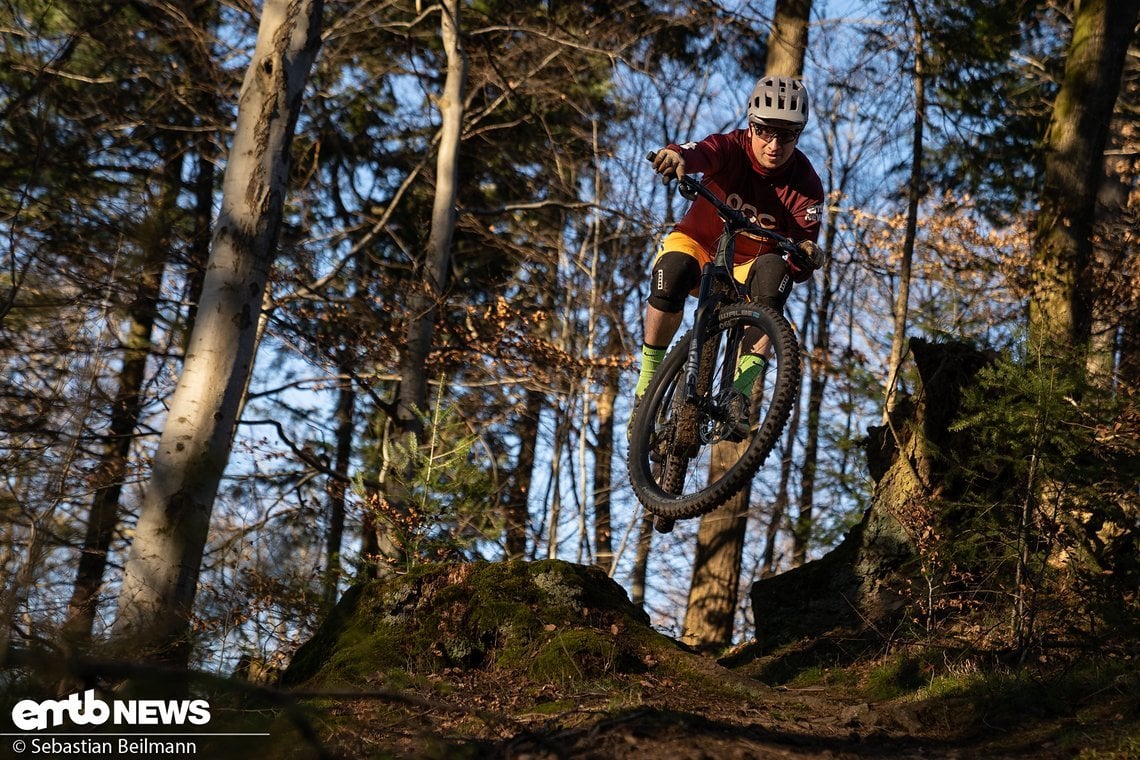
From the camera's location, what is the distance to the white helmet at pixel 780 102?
5.46 metres

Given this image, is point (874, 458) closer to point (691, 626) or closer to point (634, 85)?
point (691, 626)

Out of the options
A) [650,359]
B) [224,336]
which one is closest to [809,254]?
[650,359]

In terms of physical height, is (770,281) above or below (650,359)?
above

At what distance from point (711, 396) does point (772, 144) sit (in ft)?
4.47

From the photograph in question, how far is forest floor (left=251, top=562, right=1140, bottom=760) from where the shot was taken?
162 inches

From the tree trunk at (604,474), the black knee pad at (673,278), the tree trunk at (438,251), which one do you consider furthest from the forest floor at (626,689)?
the tree trunk at (604,474)

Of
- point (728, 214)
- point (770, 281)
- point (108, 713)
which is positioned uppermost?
point (728, 214)

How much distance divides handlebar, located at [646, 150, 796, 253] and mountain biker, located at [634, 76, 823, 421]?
59 mm

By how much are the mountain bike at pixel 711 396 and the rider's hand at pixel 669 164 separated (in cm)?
5

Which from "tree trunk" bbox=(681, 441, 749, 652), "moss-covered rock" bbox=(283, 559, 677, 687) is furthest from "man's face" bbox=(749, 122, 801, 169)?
"tree trunk" bbox=(681, 441, 749, 652)

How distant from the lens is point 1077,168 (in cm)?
800

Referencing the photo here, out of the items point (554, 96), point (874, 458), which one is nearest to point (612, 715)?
point (874, 458)

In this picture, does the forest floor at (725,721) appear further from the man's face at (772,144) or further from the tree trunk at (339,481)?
the tree trunk at (339,481)

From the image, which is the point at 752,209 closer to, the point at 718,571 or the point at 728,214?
the point at 728,214
